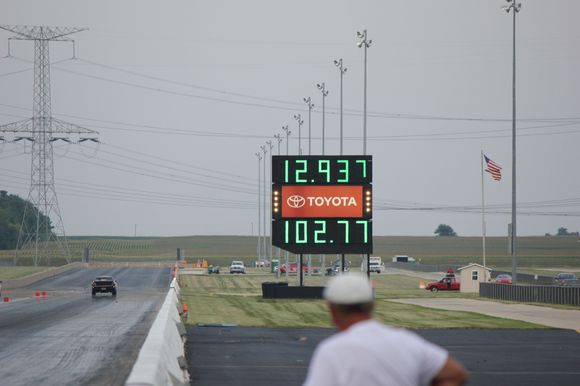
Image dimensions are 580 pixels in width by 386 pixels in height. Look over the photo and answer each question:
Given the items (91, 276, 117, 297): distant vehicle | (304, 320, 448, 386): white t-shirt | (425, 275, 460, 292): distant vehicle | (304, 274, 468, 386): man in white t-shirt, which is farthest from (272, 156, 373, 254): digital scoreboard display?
(304, 320, 448, 386): white t-shirt

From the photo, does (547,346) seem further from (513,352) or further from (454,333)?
(454,333)

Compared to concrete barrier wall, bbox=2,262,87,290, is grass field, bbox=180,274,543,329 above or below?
above

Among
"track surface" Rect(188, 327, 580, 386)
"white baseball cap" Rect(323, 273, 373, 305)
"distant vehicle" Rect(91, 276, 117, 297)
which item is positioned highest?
"white baseball cap" Rect(323, 273, 373, 305)

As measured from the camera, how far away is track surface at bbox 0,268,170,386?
805 inches

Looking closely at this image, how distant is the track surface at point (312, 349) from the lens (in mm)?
20797

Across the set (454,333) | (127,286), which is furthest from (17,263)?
(454,333)

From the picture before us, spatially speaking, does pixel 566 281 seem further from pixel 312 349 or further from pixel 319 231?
pixel 312 349

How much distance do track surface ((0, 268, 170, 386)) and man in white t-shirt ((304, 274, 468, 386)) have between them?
1379 centimetres

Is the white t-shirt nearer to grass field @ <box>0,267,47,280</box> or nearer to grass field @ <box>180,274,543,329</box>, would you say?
grass field @ <box>180,274,543,329</box>

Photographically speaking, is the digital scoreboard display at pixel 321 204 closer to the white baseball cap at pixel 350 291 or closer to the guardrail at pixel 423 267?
the white baseball cap at pixel 350 291

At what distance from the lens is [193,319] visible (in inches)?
1613

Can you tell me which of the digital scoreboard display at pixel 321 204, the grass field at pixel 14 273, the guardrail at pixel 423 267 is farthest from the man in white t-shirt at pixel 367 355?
the guardrail at pixel 423 267

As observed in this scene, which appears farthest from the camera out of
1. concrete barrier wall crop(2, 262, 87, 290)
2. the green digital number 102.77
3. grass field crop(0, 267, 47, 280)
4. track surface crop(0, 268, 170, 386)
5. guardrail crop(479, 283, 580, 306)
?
grass field crop(0, 267, 47, 280)

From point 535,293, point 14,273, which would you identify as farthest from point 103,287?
point 14,273
